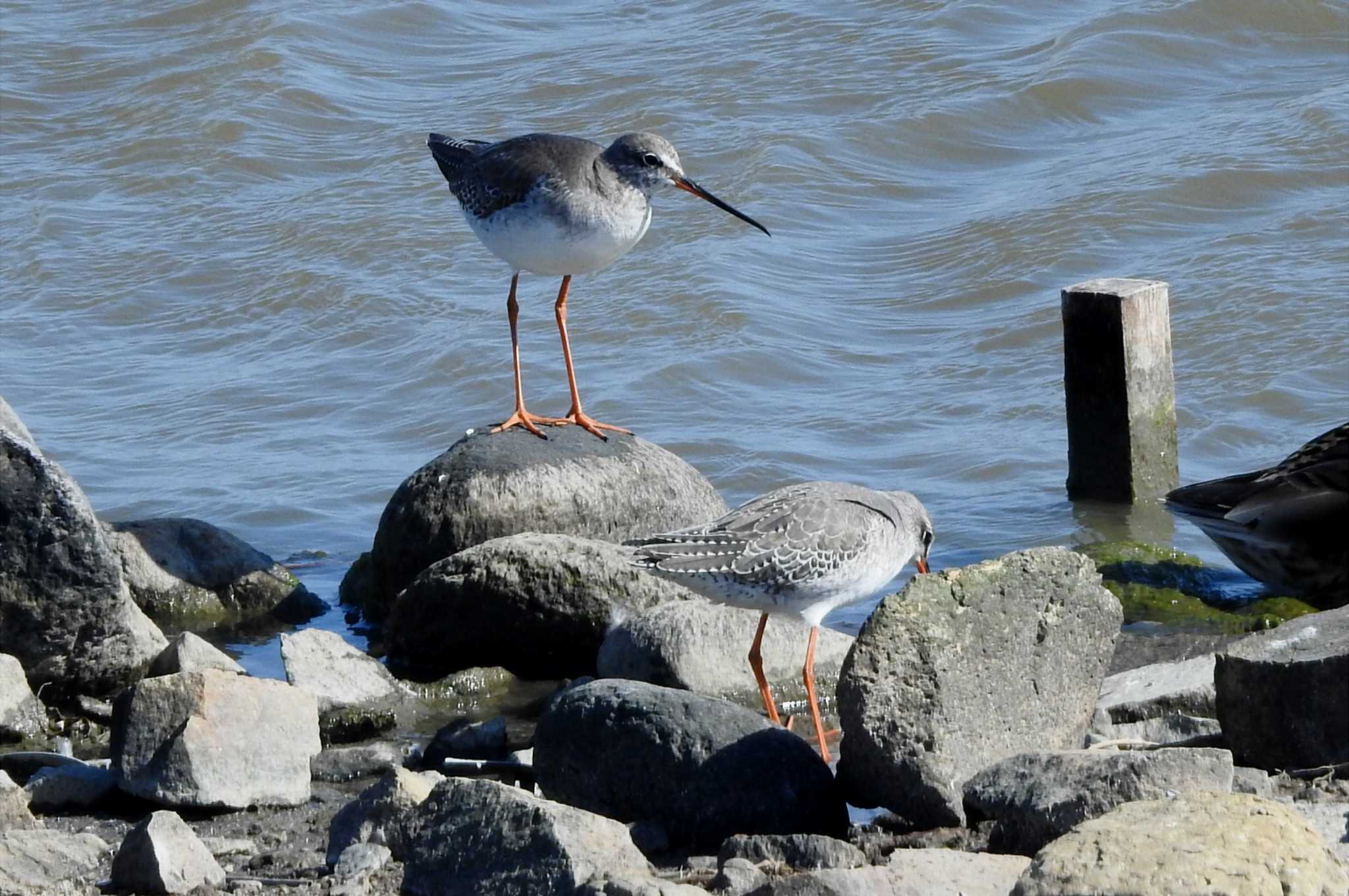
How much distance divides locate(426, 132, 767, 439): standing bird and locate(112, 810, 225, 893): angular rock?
3574mm

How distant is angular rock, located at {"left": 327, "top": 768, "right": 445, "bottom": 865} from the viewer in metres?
5.32

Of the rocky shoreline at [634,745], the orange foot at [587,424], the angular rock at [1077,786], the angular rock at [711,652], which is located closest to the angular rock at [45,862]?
the rocky shoreline at [634,745]

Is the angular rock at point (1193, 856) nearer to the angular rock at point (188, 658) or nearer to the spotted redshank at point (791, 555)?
the spotted redshank at point (791, 555)

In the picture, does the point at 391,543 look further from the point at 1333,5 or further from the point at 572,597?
the point at 1333,5

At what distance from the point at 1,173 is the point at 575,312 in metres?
5.64

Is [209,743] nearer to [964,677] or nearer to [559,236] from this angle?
[964,677]

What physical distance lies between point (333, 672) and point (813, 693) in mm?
1740

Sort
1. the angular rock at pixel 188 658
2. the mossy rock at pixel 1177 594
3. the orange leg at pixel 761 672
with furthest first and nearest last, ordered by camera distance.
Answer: the mossy rock at pixel 1177 594 → the angular rock at pixel 188 658 → the orange leg at pixel 761 672

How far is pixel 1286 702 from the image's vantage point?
5.48 metres

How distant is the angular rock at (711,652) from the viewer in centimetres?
692

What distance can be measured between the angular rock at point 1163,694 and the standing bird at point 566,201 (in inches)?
112

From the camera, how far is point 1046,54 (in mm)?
15523

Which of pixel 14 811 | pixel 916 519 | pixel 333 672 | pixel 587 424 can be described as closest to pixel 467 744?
pixel 333 672

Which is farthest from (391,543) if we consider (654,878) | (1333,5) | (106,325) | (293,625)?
(1333,5)
